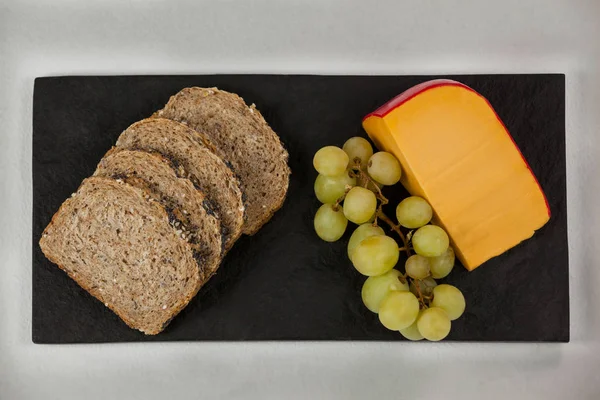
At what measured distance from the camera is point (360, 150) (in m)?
1.67

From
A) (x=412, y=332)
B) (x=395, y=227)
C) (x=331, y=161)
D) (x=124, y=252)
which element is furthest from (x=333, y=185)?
(x=124, y=252)

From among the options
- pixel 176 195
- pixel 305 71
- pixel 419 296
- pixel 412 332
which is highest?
pixel 305 71

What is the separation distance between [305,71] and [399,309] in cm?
75

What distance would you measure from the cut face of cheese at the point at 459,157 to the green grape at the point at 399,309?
21 cm

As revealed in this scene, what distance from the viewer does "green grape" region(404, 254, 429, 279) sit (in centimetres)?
159

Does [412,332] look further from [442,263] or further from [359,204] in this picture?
[359,204]

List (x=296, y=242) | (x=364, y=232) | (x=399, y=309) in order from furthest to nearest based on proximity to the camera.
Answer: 1. (x=296, y=242)
2. (x=364, y=232)
3. (x=399, y=309)

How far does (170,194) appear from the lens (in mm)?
1591

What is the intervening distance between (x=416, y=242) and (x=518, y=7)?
0.83m

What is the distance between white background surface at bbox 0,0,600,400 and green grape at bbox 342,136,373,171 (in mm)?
289

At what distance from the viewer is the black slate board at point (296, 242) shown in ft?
5.81

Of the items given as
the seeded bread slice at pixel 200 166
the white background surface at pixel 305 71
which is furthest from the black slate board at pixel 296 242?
the seeded bread slice at pixel 200 166

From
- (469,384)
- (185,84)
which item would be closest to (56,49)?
(185,84)

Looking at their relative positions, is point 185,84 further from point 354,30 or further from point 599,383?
point 599,383
